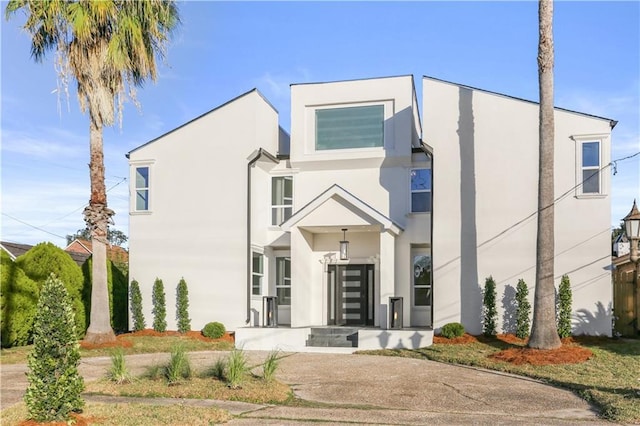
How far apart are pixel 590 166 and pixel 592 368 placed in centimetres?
656

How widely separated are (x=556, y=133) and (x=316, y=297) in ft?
28.2

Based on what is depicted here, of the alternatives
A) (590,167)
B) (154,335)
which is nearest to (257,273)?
(154,335)

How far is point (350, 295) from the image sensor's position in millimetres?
19422

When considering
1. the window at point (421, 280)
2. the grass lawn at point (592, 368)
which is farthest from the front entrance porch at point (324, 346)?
the window at point (421, 280)

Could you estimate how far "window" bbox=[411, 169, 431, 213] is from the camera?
61.4 feet

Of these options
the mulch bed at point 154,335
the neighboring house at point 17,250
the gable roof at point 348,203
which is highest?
the gable roof at point 348,203

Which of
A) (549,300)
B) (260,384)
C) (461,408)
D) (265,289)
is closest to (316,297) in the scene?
(265,289)

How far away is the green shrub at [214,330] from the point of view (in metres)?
18.3

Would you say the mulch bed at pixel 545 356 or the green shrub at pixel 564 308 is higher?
the green shrub at pixel 564 308

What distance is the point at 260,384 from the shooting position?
10.4 meters

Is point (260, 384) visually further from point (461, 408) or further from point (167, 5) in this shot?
point (167, 5)

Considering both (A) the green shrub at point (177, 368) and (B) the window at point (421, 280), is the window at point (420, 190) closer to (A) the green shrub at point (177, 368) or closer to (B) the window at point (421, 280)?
(B) the window at point (421, 280)

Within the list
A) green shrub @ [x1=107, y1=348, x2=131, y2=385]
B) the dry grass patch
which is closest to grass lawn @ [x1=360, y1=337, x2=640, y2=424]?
the dry grass patch

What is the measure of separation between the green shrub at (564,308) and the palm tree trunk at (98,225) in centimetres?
1204
